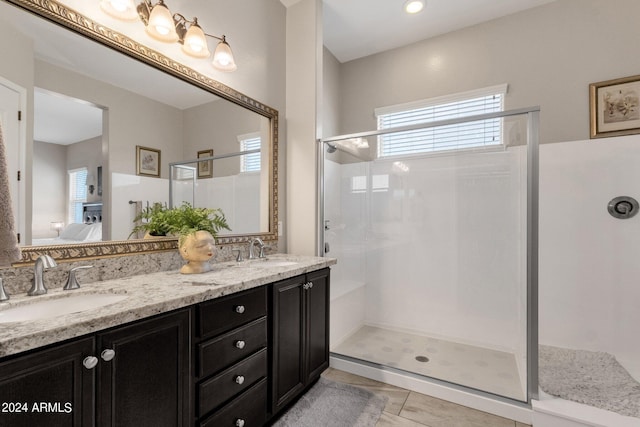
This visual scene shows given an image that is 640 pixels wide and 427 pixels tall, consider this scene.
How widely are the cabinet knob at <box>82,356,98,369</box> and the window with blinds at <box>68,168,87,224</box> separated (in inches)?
28.0

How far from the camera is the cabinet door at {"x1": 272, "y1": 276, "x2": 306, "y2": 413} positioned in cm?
152

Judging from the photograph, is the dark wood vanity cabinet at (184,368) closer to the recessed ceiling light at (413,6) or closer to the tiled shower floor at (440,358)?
the tiled shower floor at (440,358)

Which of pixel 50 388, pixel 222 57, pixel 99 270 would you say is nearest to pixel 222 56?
pixel 222 57

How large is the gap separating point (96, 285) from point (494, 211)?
2625 mm

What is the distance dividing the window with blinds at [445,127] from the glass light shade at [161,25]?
181cm

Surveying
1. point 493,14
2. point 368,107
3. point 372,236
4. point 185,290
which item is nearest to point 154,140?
point 185,290

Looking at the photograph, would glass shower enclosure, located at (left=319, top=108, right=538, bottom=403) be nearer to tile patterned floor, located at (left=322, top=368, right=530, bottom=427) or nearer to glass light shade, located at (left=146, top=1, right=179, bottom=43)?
tile patterned floor, located at (left=322, top=368, right=530, bottom=427)

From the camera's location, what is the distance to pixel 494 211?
2.35 metres

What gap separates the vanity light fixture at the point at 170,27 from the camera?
4.26 feet

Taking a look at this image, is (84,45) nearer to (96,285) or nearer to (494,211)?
(96,285)

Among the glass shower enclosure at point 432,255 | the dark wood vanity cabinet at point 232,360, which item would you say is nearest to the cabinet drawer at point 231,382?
the dark wood vanity cabinet at point 232,360

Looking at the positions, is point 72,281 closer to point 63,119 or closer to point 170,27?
point 63,119

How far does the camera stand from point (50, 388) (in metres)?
0.76

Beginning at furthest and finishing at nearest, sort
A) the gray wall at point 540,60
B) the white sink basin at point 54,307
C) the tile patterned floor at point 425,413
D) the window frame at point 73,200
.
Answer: the gray wall at point 540,60 < the tile patterned floor at point 425,413 < the window frame at point 73,200 < the white sink basin at point 54,307
